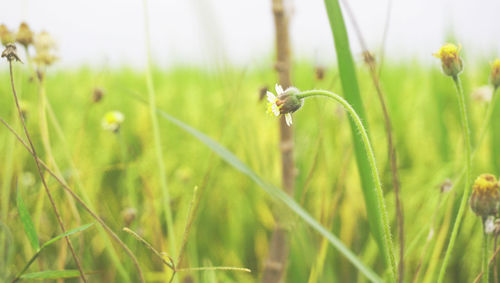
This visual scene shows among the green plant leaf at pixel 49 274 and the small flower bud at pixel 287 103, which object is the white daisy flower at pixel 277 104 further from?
the green plant leaf at pixel 49 274

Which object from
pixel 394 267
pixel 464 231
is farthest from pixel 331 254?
pixel 394 267

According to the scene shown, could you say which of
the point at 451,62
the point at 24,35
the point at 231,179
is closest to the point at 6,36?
the point at 24,35

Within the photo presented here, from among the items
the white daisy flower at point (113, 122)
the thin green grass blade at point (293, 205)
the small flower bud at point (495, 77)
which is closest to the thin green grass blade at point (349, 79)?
the thin green grass blade at point (293, 205)

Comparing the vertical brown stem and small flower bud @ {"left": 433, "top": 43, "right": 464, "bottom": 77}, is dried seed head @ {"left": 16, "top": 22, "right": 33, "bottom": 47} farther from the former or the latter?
small flower bud @ {"left": 433, "top": 43, "right": 464, "bottom": 77}

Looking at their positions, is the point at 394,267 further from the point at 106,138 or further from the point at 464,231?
the point at 106,138

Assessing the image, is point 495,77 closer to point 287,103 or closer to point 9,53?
point 287,103

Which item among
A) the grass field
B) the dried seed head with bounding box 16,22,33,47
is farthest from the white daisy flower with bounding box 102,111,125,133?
the dried seed head with bounding box 16,22,33,47
